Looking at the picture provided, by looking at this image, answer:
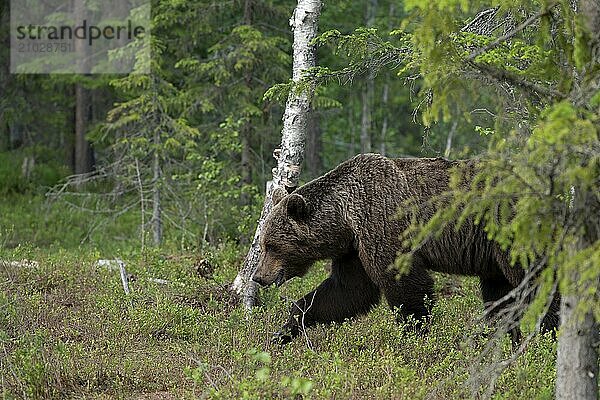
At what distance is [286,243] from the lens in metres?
8.36

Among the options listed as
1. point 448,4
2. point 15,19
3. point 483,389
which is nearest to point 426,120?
point 448,4

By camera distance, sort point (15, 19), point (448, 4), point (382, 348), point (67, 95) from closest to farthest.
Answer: point (448, 4)
point (382, 348)
point (15, 19)
point (67, 95)

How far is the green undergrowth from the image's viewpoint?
623 cm

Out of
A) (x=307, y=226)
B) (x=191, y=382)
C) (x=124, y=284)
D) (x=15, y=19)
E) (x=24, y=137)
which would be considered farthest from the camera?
(x=24, y=137)

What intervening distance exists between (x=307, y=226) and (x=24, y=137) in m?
24.0

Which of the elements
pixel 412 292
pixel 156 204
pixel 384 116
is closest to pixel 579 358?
pixel 412 292

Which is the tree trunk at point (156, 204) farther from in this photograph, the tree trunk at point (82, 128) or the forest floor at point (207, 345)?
the tree trunk at point (82, 128)

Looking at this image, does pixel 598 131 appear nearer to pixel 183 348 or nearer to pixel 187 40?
pixel 183 348

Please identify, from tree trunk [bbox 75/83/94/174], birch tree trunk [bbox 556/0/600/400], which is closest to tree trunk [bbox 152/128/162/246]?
tree trunk [bbox 75/83/94/174]

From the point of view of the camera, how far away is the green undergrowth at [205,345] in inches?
245

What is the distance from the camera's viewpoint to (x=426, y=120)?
16.3 feet

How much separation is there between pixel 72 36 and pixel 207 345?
630 inches

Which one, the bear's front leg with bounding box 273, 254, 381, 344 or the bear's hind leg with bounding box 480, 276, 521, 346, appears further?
the bear's front leg with bounding box 273, 254, 381, 344

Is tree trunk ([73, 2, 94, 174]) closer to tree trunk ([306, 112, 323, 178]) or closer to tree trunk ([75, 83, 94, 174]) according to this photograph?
tree trunk ([75, 83, 94, 174])
